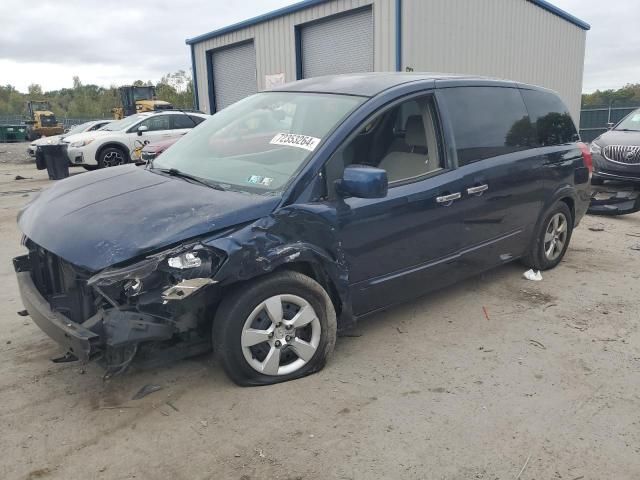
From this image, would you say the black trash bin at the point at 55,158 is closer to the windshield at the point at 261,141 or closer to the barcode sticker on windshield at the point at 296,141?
the windshield at the point at 261,141

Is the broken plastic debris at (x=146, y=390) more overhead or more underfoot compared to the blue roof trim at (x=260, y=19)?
more underfoot

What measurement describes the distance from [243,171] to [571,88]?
19598 millimetres

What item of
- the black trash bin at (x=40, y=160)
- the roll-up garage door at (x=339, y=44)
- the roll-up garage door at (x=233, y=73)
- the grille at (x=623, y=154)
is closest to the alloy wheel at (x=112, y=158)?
the black trash bin at (x=40, y=160)

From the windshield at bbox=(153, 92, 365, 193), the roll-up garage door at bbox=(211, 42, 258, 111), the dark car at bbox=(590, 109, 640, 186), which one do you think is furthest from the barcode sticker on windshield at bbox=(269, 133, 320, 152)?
the roll-up garage door at bbox=(211, 42, 258, 111)

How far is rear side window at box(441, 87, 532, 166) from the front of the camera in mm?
4039

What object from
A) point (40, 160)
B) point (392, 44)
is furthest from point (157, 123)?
point (392, 44)

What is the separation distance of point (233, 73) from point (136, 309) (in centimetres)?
1721

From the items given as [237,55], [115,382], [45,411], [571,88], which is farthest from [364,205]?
[571,88]

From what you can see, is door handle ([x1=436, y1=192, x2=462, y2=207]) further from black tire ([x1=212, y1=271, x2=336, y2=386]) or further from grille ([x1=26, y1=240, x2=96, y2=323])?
grille ([x1=26, y1=240, x2=96, y2=323])

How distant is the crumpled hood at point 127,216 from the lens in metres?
2.71

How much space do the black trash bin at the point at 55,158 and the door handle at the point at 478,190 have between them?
11.8 meters

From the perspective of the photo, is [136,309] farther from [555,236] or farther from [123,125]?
[123,125]

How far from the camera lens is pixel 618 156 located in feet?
27.4

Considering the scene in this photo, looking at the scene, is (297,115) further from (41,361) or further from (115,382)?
(41,361)
